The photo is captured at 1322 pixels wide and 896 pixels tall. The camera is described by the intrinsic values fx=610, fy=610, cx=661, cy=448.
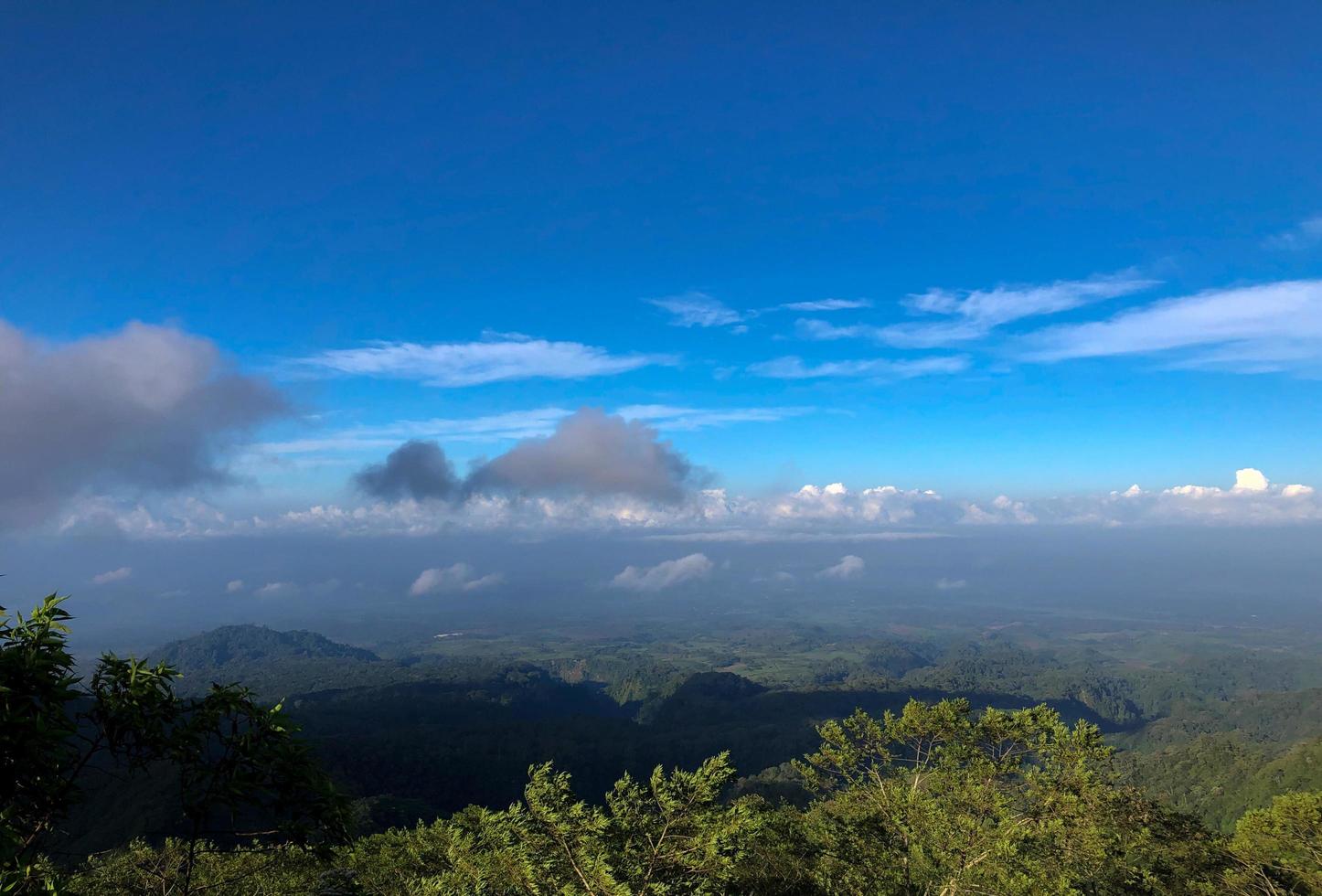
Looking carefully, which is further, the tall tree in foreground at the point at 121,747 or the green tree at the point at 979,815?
the green tree at the point at 979,815

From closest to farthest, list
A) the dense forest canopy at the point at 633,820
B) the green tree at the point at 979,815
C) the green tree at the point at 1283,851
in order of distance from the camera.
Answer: the dense forest canopy at the point at 633,820
the green tree at the point at 979,815
the green tree at the point at 1283,851

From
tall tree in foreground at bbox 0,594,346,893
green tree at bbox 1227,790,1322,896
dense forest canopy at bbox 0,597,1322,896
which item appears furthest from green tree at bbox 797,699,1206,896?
tall tree in foreground at bbox 0,594,346,893

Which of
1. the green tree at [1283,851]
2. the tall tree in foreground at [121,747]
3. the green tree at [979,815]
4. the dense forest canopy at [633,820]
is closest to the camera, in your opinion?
the tall tree in foreground at [121,747]

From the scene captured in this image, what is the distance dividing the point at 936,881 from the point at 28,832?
24859 mm

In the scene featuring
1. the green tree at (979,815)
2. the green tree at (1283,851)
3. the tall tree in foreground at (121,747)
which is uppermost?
the tall tree in foreground at (121,747)

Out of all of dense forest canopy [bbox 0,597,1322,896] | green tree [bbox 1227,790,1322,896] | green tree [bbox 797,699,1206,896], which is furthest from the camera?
green tree [bbox 1227,790,1322,896]

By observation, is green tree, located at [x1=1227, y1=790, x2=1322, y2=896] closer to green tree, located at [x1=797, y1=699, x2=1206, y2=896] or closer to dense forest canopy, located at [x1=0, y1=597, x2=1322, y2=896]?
dense forest canopy, located at [x1=0, y1=597, x2=1322, y2=896]

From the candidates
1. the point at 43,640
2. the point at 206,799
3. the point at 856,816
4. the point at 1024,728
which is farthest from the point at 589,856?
the point at 1024,728

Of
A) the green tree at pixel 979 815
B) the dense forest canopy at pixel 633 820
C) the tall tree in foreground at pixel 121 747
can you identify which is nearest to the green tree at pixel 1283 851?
the dense forest canopy at pixel 633 820

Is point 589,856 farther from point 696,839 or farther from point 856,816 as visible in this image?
point 856,816

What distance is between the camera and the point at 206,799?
25.3 feet

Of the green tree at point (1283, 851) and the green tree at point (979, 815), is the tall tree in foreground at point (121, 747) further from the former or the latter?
the green tree at point (1283, 851)

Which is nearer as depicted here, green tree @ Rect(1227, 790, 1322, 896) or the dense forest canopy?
the dense forest canopy

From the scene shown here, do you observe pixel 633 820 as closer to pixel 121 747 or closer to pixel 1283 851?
pixel 121 747
